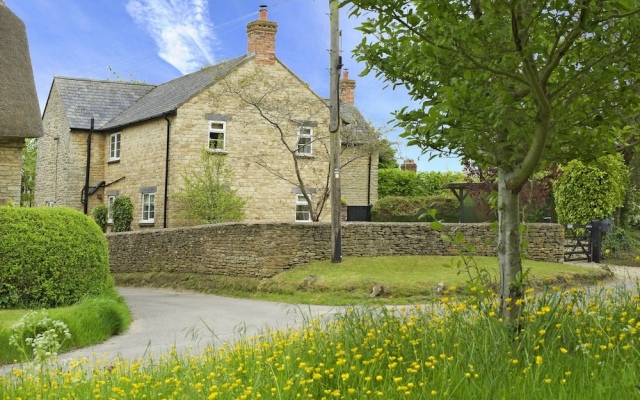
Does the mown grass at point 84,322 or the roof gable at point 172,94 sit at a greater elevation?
the roof gable at point 172,94

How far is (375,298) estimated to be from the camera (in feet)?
54.3

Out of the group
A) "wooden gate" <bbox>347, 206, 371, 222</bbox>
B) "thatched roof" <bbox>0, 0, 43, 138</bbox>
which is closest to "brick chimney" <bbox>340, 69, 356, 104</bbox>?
"wooden gate" <bbox>347, 206, 371, 222</bbox>

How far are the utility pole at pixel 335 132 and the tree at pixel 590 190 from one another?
9871mm

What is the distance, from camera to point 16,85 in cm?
1823

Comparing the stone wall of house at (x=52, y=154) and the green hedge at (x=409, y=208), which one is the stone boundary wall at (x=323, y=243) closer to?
the green hedge at (x=409, y=208)

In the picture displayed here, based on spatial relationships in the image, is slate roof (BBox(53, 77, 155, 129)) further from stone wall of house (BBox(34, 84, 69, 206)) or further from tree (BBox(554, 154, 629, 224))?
tree (BBox(554, 154, 629, 224))

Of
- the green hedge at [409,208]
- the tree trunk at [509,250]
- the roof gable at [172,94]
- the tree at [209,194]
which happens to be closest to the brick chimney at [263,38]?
the roof gable at [172,94]

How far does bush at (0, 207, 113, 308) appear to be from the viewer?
1419 cm

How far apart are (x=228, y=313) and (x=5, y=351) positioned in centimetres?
533

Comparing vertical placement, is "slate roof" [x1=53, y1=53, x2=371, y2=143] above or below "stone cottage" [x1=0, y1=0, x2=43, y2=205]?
above

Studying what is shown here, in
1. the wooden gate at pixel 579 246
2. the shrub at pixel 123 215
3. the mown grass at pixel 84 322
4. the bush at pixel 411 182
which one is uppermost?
the bush at pixel 411 182

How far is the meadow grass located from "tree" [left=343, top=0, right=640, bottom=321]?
0.56 m

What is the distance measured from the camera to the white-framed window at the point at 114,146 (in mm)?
35562

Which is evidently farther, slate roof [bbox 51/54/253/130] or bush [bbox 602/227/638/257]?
slate roof [bbox 51/54/253/130]
